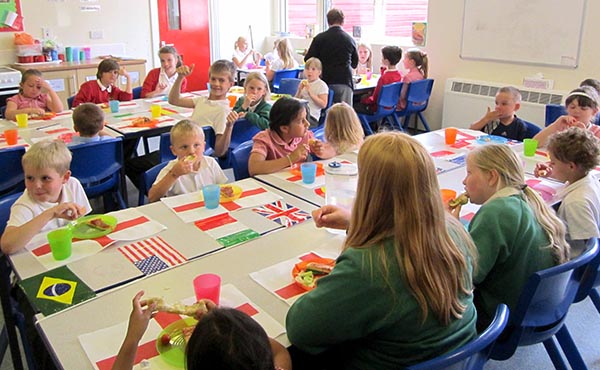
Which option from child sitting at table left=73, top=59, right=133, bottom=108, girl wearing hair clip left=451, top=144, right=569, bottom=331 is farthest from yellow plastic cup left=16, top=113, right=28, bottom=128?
girl wearing hair clip left=451, top=144, right=569, bottom=331

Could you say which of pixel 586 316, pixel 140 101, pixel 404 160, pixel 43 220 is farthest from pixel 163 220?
pixel 140 101

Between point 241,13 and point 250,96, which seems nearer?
point 250,96

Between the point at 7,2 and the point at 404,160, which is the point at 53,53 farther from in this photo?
the point at 404,160

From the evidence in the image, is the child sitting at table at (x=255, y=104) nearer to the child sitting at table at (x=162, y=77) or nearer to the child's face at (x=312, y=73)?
the child's face at (x=312, y=73)

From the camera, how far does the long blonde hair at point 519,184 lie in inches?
71.2

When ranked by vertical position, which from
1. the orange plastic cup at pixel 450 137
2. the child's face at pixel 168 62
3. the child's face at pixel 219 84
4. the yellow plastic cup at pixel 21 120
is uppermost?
the child's face at pixel 168 62

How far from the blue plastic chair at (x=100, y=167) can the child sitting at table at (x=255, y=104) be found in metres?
0.89

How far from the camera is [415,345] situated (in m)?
1.27

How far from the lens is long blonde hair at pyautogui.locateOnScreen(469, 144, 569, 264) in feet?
5.93

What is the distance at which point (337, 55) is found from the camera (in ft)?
18.7

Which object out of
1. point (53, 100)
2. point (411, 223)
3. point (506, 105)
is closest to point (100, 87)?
point (53, 100)

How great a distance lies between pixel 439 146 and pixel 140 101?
2838 millimetres

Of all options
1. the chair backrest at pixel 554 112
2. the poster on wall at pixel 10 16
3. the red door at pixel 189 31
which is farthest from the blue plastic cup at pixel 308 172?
the red door at pixel 189 31

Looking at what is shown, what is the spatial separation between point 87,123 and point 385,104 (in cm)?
357
